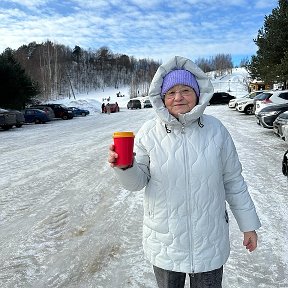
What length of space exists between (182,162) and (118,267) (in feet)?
5.84

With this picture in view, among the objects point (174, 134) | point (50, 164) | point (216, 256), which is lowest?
point (50, 164)

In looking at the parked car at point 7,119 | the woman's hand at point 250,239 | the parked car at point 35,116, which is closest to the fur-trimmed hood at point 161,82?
the woman's hand at point 250,239

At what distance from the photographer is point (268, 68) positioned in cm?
2745

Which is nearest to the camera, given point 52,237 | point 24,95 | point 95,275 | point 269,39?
point 95,275

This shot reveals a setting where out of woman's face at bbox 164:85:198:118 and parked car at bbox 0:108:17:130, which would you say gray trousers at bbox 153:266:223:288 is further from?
parked car at bbox 0:108:17:130

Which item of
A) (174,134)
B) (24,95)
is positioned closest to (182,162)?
(174,134)

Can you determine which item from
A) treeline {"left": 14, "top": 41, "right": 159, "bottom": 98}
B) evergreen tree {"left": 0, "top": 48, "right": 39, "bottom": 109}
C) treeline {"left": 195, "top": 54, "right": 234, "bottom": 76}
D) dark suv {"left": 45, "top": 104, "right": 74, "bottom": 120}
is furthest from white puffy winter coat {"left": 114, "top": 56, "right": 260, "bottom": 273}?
treeline {"left": 195, "top": 54, "right": 234, "bottom": 76}

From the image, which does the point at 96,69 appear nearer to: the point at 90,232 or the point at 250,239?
the point at 90,232

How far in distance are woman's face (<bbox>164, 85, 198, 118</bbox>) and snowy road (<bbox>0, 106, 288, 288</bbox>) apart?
1.67 m

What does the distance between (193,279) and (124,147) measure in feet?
2.98

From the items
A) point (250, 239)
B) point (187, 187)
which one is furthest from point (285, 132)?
point (187, 187)

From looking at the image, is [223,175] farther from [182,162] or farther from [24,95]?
[24,95]

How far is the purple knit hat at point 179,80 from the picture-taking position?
2.04 metres

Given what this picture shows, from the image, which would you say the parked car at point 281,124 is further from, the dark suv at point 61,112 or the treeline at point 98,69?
the treeline at point 98,69
